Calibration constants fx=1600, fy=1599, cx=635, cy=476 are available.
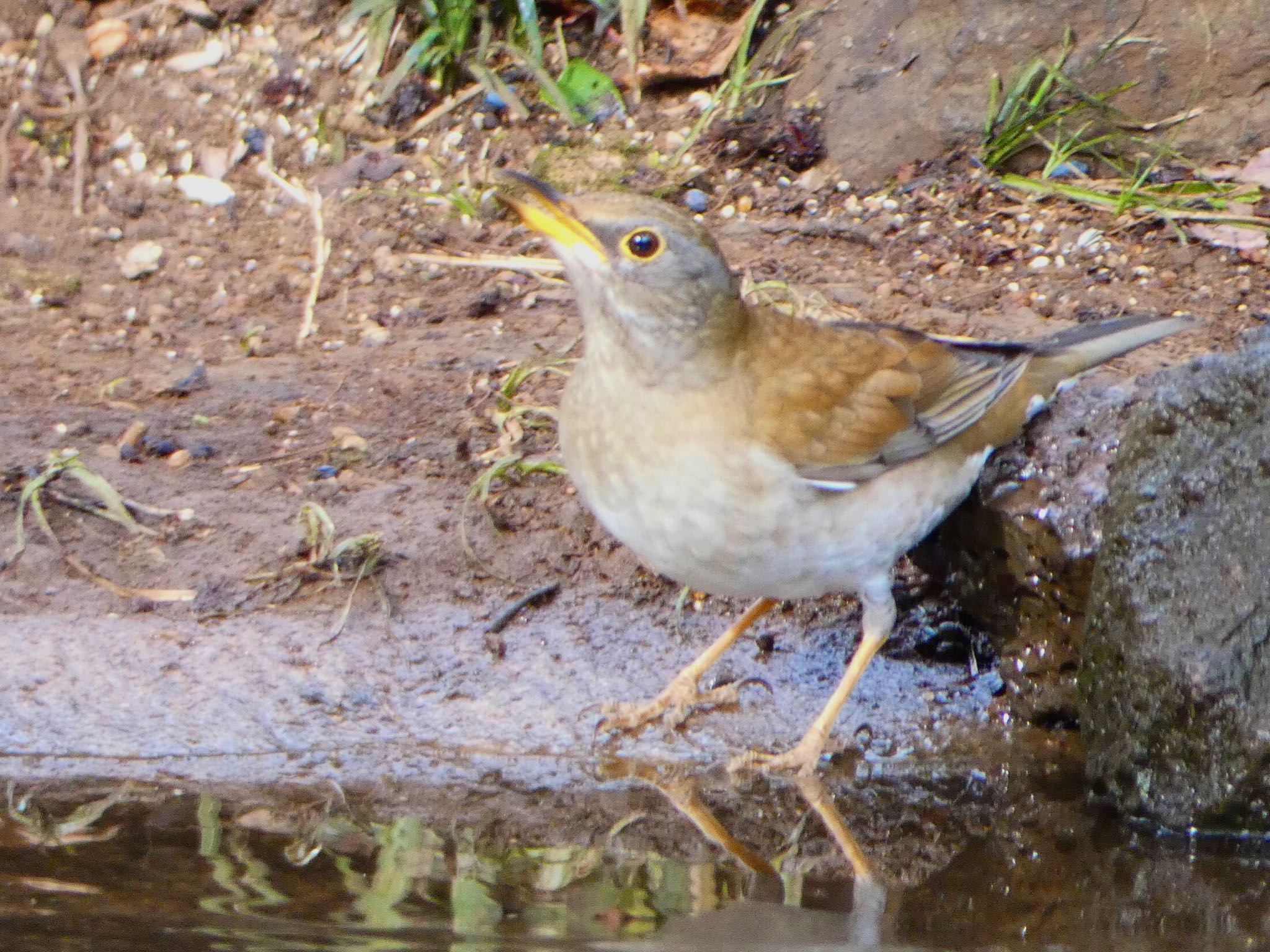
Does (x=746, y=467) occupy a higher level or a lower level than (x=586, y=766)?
higher

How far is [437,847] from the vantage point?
408cm

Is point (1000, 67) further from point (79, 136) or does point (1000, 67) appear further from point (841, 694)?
point (79, 136)

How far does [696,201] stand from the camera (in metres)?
8.00

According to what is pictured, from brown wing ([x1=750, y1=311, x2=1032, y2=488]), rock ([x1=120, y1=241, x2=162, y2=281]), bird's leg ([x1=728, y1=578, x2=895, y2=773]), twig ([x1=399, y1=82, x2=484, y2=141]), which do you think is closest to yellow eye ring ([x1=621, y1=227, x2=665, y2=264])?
brown wing ([x1=750, y1=311, x2=1032, y2=488])

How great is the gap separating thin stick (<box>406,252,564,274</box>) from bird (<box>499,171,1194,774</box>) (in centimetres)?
264

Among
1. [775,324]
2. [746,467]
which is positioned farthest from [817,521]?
[775,324]

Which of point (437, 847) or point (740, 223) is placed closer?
point (437, 847)

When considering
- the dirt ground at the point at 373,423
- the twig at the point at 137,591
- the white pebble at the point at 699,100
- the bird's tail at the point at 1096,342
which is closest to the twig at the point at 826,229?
the dirt ground at the point at 373,423

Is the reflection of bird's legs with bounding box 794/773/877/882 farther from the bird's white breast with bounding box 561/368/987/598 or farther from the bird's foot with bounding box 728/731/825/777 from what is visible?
the bird's white breast with bounding box 561/368/987/598

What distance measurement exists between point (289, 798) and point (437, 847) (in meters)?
0.52

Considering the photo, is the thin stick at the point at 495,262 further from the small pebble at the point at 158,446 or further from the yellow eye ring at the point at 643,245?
the yellow eye ring at the point at 643,245

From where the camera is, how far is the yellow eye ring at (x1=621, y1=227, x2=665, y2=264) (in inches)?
167

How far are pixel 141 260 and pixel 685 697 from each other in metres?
4.10

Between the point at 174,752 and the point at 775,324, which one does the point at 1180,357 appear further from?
the point at 174,752
